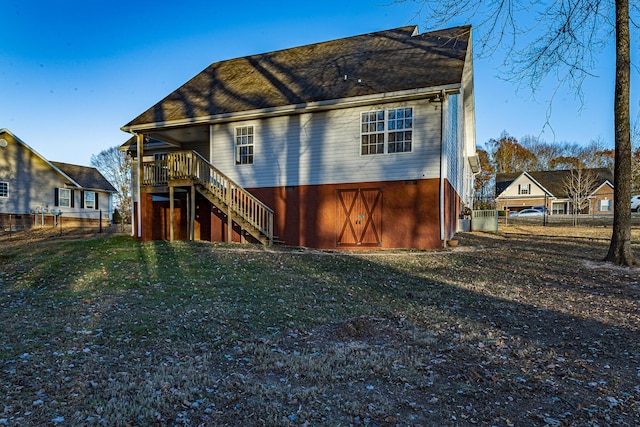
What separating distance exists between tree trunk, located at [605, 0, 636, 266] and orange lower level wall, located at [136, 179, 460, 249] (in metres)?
4.54

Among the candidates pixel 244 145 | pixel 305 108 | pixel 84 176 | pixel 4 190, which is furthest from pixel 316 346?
pixel 84 176

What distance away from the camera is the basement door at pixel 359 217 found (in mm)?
13453

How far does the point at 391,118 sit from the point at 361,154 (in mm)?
1523

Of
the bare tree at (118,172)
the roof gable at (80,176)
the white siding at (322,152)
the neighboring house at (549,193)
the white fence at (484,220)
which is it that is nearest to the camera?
the white siding at (322,152)

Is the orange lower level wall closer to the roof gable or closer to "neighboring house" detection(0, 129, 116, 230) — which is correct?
"neighboring house" detection(0, 129, 116, 230)

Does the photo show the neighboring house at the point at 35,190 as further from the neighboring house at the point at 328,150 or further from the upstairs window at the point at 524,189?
the upstairs window at the point at 524,189

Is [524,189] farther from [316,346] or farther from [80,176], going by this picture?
[316,346]

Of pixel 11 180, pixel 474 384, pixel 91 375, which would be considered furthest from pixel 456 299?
pixel 11 180

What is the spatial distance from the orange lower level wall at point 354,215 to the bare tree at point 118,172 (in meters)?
31.6

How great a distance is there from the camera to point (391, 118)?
13.2m

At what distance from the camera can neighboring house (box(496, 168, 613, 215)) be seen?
48.2 metres

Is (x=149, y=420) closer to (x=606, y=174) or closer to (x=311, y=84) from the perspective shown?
(x=311, y=84)

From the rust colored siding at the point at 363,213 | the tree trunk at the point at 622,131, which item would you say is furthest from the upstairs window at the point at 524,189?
the tree trunk at the point at 622,131

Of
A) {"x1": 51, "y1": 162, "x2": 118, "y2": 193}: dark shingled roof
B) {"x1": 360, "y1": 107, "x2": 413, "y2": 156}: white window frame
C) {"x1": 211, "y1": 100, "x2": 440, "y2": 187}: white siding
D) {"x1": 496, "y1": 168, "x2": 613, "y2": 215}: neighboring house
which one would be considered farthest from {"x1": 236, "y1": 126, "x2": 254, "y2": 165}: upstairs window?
{"x1": 496, "y1": 168, "x2": 613, "y2": 215}: neighboring house
